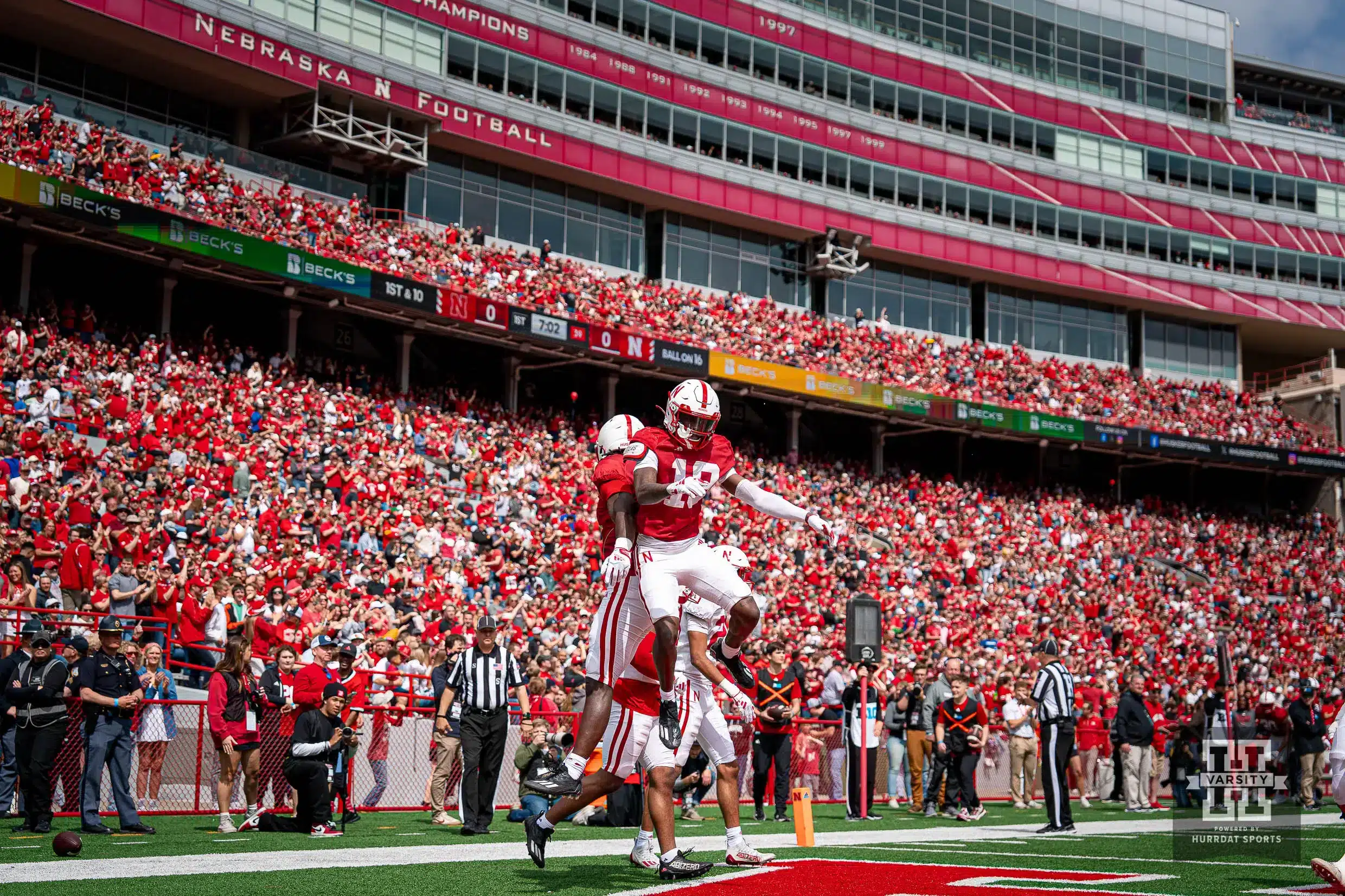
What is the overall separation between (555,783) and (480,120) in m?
33.8

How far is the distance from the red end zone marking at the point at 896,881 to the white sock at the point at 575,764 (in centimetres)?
80

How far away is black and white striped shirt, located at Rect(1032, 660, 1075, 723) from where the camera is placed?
15.1 metres

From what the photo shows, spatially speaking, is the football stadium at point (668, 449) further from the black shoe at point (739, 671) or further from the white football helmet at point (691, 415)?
the black shoe at point (739, 671)

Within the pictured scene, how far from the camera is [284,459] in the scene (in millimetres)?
24406

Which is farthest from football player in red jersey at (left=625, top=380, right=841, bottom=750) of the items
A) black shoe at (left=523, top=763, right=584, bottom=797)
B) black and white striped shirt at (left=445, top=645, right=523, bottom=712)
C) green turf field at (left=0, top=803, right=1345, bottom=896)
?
black and white striped shirt at (left=445, top=645, right=523, bottom=712)

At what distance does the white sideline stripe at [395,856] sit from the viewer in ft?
27.2

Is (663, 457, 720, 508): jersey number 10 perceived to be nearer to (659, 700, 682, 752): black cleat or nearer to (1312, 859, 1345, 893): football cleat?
(659, 700, 682, 752): black cleat

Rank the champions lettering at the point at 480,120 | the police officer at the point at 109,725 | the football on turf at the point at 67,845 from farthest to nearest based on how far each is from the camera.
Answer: the champions lettering at the point at 480,120, the police officer at the point at 109,725, the football on turf at the point at 67,845

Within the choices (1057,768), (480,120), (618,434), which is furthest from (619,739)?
(480,120)

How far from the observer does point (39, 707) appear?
1191 cm

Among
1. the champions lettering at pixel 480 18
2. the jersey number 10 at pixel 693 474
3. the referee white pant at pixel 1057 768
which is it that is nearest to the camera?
the jersey number 10 at pixel 693 474

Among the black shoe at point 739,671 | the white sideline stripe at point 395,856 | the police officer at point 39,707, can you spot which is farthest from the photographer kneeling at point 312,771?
the black shoe at point 739,671

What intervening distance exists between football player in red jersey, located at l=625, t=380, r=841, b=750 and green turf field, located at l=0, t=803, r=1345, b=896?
50.8 inches

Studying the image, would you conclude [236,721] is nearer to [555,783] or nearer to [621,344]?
[555,783]
